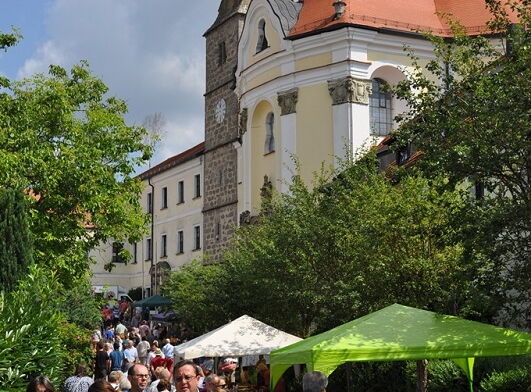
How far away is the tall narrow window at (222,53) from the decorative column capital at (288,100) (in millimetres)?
9521

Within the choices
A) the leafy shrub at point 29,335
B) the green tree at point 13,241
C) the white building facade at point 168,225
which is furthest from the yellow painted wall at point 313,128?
the leafy shrub at point 29,335

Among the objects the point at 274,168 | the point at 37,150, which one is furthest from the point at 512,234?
the point at 274,168

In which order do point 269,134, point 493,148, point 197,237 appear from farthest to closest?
point 197,237
point 269,134
point 493,148

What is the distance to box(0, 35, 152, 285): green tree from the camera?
82.8 ft

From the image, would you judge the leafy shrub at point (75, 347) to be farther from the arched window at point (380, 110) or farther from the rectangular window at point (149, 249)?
the rectangular window at point (149, 249)

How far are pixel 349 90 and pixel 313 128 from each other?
2446mm

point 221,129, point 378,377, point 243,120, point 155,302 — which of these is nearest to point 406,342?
point 378,377

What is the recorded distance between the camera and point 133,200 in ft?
92.6

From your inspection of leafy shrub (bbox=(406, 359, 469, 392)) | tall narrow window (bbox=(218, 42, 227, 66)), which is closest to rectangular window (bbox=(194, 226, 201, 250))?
tall narrow window (bbox=(218, 42, 227, 66))

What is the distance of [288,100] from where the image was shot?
43.6 metres

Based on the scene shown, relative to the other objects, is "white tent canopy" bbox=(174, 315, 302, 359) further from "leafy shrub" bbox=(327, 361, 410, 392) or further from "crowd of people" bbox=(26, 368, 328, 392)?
"crowd of people" bbox=(26, 368, 328, 392)

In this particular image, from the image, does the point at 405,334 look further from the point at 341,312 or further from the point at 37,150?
the point at 37,150

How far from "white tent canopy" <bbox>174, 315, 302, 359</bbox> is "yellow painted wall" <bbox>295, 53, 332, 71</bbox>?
21.5m

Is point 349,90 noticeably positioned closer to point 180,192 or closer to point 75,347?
point 75,347
